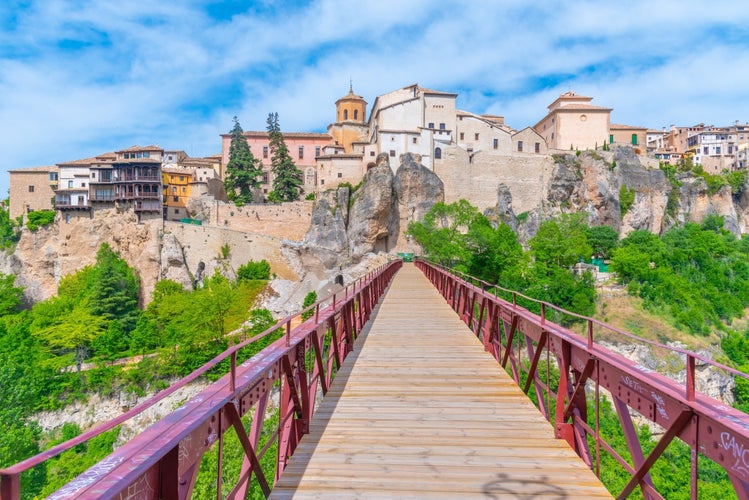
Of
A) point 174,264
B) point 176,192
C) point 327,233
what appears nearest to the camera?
point 174,264

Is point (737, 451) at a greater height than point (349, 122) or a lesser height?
lesser

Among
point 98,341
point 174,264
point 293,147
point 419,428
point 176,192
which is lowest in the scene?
point 98,341

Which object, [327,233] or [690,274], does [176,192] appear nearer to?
[327,233]

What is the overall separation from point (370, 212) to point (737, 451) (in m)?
44.2

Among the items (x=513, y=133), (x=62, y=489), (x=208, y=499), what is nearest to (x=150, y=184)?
(x=208, y=499)

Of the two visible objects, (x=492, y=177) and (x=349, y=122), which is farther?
(x=349, y=122)

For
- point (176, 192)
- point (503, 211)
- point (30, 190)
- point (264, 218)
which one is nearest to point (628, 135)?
point (503, 211)

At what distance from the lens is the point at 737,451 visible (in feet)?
6.82

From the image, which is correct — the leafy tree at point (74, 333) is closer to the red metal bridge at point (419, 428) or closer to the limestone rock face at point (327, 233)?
the limestone rock face at point (327, 233)

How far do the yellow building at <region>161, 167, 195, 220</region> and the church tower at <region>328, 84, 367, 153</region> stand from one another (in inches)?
801

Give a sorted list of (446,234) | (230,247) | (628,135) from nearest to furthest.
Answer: (446,234) → (230,247) → (628,135)

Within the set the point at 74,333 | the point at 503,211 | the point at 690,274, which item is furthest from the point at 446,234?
the point at 74,333

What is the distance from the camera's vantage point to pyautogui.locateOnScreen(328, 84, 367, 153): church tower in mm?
60844

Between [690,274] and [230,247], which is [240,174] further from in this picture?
[690,274]
